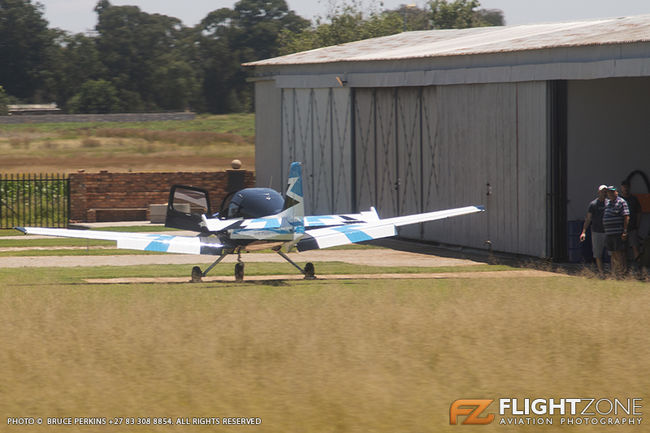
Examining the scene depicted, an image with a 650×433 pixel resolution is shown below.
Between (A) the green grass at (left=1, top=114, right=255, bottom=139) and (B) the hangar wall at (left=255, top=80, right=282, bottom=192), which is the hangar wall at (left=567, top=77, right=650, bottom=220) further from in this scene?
(A) the green grass at (left=1, top=114, right=255, bottom=139)

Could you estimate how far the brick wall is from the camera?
37.2 meters

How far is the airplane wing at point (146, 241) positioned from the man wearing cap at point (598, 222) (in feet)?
23.4

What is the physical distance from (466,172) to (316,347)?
1445 cm

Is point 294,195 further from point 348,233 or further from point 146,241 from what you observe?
point 146,241

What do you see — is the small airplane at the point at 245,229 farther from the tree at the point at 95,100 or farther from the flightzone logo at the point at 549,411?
the tree at the point at 95,100

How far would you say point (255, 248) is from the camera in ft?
65.9

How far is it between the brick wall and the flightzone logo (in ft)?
94.8

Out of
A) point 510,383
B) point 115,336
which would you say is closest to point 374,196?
point 115,336

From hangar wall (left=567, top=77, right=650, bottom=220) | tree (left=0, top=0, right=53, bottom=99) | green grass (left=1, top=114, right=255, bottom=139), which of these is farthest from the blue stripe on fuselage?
tree (left=0, top=0, right=53, bottom=99)

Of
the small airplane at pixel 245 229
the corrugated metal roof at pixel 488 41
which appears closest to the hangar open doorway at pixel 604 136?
the corrugated metal roof at pixel 488 41

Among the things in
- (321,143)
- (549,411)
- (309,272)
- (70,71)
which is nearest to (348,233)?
(309,272)

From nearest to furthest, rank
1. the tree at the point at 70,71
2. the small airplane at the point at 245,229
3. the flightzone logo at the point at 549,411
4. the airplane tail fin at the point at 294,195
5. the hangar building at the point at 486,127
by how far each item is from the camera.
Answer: the flightzone logo at the point at 549,411 → the airplane tail fin at the point at 294,195 → the small airplane at the point at 245,229 → the hangar building at the point at 486,127 → the tree at the point at 70,71

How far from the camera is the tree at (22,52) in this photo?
384ft

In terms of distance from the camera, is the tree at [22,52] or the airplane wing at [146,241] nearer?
the airplane wing at [146,241]
